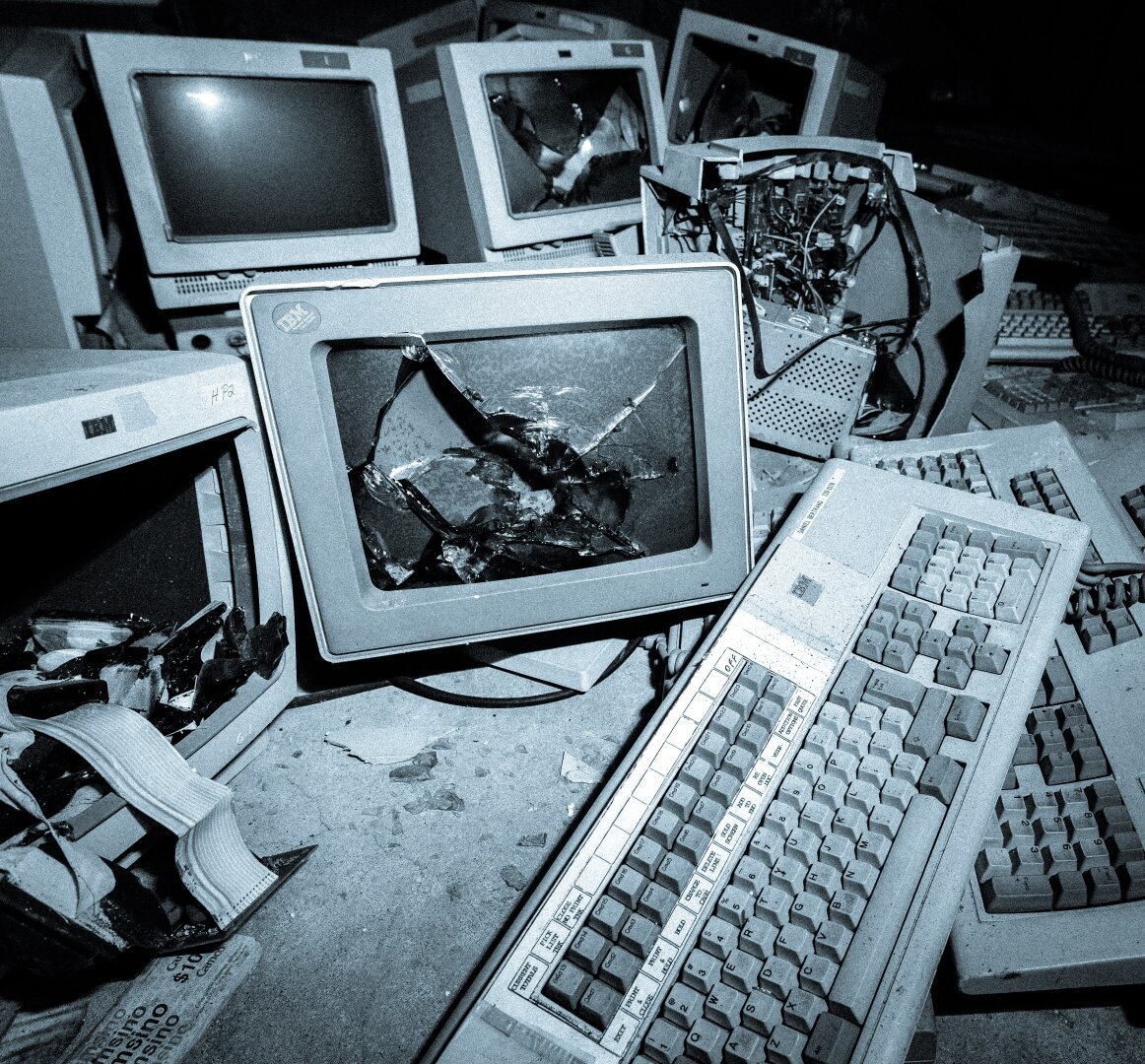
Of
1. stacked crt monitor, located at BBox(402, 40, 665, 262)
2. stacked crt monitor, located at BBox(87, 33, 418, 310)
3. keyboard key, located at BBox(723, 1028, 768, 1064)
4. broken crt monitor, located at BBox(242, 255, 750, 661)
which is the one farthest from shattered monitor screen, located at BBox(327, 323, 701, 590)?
stacked crt monitor, located at BBox(402, 40, 665, 262)

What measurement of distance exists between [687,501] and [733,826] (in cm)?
34

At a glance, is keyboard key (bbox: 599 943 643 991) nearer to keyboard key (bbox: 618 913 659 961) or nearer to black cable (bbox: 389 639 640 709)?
keyboard key (bbox: 618 913 659 961)

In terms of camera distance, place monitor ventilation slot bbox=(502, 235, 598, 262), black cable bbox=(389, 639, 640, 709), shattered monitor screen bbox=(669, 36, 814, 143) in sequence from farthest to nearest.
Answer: shattered monitor screen bbox=(669, 36, 814, 143) < monitor ventilation slot bbox=(502, 235, 598, 262) < black cable bbox=(389, 639, 640, 709)

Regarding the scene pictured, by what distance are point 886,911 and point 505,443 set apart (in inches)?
21.5

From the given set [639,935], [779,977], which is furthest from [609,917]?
[779,977]

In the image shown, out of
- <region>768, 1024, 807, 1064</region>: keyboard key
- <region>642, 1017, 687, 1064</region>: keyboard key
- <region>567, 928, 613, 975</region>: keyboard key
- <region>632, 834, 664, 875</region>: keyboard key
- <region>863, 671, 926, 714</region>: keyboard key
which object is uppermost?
<region>863, 671, 926, 714</region>: keyboard key

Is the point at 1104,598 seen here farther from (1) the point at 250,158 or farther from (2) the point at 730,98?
(2) the point at 730,98

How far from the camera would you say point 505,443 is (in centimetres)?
76

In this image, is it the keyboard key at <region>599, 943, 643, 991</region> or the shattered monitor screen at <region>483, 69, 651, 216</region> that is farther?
the shattered monitor screen at <region>483, 69, 651, 216</region>

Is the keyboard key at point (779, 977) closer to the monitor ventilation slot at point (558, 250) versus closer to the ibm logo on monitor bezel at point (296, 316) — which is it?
the ibm logo on monitor bezel at point (296, 316)

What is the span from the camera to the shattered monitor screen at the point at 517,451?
27.5 inches

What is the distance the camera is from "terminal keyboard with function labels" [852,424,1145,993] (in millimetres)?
562

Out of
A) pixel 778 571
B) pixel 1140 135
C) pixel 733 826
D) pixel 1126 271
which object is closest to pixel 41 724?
pixel 733 826

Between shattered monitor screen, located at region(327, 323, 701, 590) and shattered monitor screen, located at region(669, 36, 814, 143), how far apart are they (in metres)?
1.42
